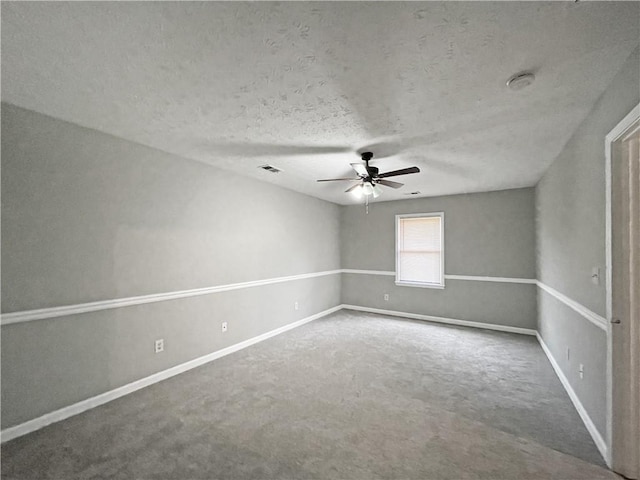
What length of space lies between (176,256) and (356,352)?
259 cm

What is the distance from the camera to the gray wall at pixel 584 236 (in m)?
1.86

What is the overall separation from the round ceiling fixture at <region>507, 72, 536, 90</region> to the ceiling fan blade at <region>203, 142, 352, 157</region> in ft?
4.92

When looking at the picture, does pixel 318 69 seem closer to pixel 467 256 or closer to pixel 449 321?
pixel 467 256

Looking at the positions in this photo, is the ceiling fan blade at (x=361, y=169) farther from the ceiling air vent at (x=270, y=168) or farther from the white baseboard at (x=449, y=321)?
the white baseboard at (x=449, y=321)

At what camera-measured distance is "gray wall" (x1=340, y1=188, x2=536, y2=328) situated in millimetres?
4777

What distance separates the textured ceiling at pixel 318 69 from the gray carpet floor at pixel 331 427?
8.12ft

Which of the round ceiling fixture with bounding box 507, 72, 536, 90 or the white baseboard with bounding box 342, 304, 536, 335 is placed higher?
the round ceiling fixture with bounding box 507, 72, 536, 90

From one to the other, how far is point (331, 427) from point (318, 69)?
257 cm

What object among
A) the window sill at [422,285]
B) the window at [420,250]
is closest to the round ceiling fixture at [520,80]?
the window at [420,250]

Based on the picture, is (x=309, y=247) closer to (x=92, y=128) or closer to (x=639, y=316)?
(x=92, y=128)

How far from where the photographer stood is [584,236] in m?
2.30

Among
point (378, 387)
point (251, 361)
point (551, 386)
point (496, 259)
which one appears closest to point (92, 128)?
point (251, 361)

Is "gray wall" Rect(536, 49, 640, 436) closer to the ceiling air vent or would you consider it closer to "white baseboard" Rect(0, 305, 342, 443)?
the ceiling air vent

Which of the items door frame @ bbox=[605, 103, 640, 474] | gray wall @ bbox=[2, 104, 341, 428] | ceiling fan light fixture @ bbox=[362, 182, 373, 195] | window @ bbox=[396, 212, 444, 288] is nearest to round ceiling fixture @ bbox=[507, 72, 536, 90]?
door frame @ bbox=[605, 103, 640, 474]
